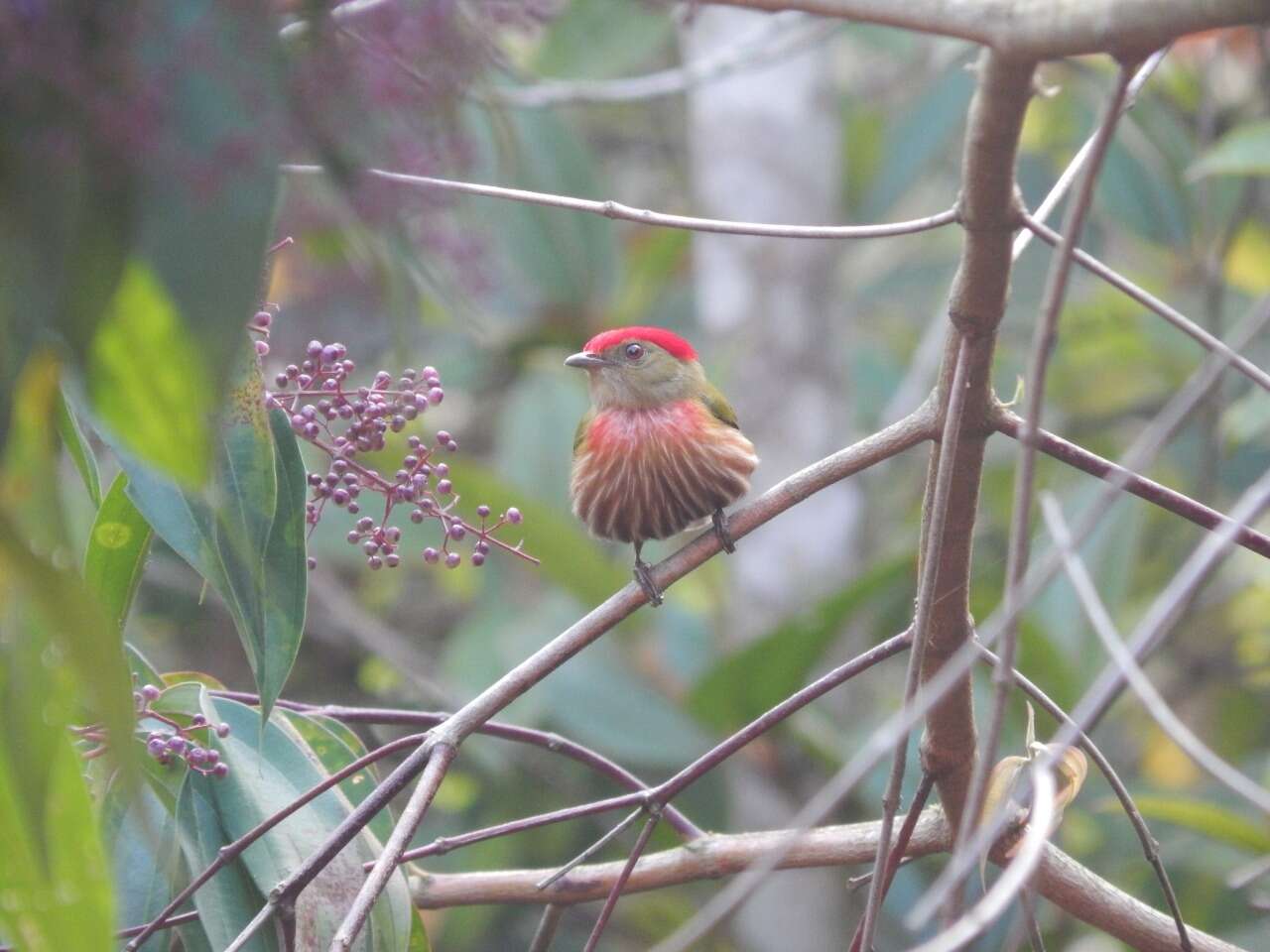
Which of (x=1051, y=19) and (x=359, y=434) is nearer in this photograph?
(x=1051, y=19)

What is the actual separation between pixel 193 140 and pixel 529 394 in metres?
6.18

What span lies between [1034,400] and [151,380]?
0.88 meters

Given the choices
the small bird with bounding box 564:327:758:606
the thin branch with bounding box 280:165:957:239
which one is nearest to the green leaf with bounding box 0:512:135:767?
the thin branch with bounding box 280:165:957:239

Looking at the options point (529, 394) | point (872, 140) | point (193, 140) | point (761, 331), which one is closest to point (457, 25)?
point (193, 140)

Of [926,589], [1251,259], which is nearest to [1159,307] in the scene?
[926,589]

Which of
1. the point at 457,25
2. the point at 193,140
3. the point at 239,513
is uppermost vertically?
the point at 457,25

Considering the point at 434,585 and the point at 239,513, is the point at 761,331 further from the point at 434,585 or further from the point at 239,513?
the point at 239,513

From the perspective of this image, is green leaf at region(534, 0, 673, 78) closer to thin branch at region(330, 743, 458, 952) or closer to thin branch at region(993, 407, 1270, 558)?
thin branch at region(993, 407, 1270, 558)

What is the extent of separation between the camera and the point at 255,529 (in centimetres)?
186

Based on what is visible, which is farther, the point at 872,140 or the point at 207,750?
the point at 872,140

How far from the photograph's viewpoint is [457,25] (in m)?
1.44

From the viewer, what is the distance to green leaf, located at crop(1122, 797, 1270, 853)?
4.70 meters

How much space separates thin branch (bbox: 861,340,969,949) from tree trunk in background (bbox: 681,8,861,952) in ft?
14.8

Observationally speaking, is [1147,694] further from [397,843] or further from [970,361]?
[397,843]
